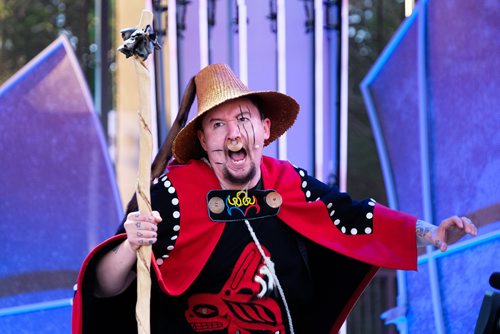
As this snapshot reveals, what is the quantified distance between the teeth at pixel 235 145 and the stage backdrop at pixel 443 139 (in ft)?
3.75

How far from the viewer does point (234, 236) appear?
260cm

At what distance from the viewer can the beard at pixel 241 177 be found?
2.57 meters

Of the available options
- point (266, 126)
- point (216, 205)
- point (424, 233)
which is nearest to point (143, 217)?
point (216, 205)

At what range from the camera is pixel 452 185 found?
3.34m

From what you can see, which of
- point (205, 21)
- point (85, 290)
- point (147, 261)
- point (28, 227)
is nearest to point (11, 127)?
point (28, 227)

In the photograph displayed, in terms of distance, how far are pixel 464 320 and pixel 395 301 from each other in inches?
Answer: 13.0

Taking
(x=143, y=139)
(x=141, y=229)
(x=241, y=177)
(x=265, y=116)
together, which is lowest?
(x=141, y=229)

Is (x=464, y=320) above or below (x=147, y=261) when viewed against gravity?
below

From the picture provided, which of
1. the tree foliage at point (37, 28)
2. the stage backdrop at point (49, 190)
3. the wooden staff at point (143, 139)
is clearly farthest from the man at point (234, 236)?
the tree foliage at point (37, 28)

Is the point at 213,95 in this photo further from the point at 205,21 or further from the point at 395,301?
the point at 395,301

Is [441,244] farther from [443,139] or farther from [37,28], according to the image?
[37,28]

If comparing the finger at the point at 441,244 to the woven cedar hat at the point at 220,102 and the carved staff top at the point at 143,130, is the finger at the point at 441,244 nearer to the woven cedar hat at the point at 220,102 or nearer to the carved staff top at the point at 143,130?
the woven cedar hat at the point at 220,102

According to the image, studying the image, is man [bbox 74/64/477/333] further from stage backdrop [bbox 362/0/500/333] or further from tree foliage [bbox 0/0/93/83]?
tree foliage [bbox 0/0/93/83]

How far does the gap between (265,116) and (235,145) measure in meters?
0.34
